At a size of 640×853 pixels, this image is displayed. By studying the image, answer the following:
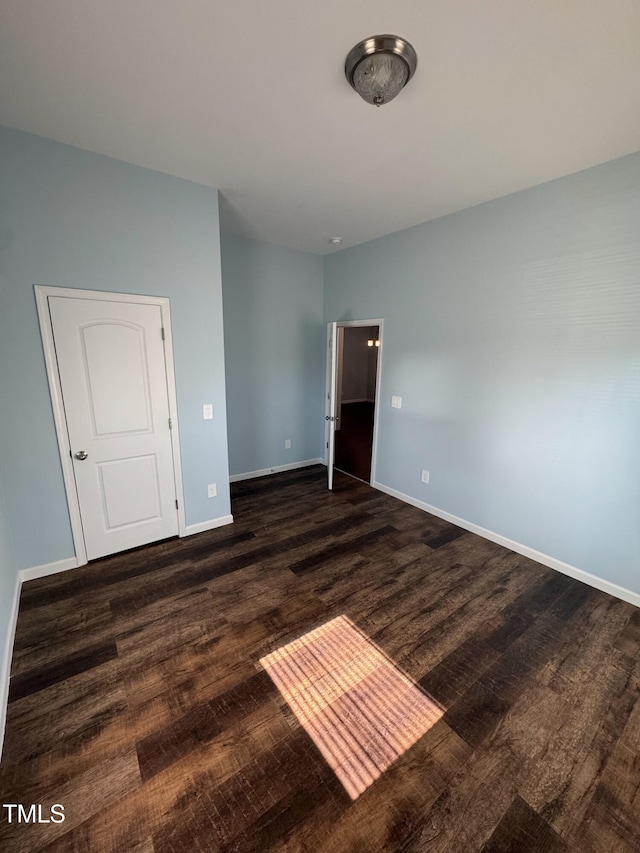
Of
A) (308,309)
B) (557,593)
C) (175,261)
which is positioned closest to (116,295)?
(175,261)

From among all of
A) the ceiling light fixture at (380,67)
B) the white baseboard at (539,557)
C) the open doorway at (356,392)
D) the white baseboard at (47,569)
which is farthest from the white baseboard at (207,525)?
the ceiling light fixture at (380,67)

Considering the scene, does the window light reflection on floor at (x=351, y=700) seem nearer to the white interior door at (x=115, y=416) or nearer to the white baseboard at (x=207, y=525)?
the white baseboard at (x=207, y=525)

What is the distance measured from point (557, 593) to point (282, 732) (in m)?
2.12

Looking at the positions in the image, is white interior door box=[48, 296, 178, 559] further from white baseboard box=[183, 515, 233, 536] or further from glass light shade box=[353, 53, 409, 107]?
glass light shade box=[353, 53, 409, 107]

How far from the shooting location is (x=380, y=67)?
144cm

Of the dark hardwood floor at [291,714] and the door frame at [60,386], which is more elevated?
the door frame at [60,386]

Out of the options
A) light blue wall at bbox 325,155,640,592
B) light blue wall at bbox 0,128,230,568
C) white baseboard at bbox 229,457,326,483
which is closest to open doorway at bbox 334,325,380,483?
white baseboard at bbox 229,457,326,483

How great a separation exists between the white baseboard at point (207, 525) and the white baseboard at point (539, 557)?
78.8 inches

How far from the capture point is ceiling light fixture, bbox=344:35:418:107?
1.37 m

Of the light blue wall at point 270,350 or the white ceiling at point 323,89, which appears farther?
the light blue wall at point 270,350

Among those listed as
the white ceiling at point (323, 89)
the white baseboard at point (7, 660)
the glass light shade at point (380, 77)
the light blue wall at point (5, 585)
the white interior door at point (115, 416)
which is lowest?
the white baseboard at point (7, 660)

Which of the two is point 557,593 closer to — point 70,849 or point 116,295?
point 70,849

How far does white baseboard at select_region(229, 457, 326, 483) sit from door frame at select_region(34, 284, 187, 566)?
4.91 ft

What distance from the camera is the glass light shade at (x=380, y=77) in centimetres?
142
